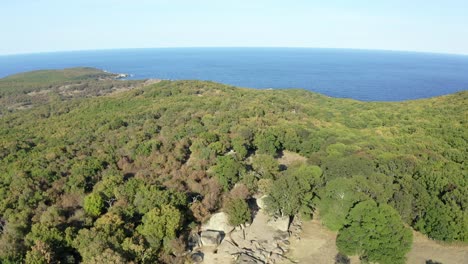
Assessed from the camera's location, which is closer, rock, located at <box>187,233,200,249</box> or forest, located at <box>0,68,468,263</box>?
forest, located at <box>0,68,468,263</box>

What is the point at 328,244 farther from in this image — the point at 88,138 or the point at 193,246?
the point at 88,138

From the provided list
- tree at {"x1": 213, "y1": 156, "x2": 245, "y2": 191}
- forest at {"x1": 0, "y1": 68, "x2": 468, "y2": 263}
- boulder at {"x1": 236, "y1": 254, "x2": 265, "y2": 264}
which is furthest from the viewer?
tree at {"x1": 213, "y1": 156, "x2": 245, "y2": 191}

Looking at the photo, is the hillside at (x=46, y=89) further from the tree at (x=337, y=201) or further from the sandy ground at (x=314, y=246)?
the tree at (x=337, y=201)

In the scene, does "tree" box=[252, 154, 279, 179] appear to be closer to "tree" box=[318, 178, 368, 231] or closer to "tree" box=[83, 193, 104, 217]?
"tree" box=[318, 178, 368, 231]

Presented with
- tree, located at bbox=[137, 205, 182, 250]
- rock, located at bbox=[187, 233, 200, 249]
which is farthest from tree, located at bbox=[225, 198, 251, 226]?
tree, located at bbox=[137, 205, 182, 250]

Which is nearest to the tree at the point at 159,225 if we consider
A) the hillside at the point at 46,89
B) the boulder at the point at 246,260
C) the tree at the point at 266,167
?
the boulder at the point at 246,260

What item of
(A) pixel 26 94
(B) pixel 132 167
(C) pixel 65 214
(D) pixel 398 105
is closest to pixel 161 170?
(B) pixel 132 167
